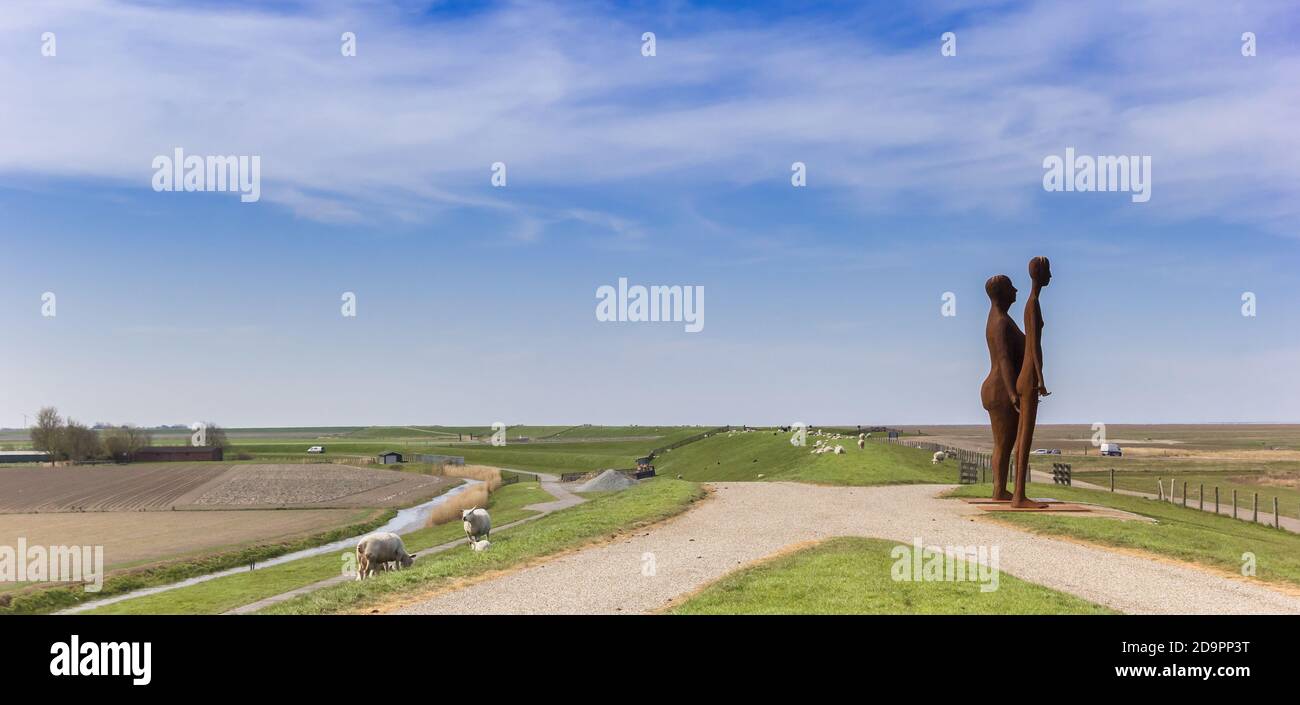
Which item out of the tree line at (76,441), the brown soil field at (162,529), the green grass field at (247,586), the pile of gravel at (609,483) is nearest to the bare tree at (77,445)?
the tree line at (76,441)

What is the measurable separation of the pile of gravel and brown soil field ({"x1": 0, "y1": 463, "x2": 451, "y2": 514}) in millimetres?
18834

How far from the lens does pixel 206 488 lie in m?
101

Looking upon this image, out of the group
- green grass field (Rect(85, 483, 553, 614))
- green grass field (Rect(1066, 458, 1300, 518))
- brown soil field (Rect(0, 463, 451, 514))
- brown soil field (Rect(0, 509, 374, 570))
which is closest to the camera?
green grass field (Rect(85, 483, 553, 614))

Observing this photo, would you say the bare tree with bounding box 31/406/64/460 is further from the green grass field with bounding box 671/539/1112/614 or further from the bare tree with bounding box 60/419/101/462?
the green grass field with bounding box 671/539/1112/614

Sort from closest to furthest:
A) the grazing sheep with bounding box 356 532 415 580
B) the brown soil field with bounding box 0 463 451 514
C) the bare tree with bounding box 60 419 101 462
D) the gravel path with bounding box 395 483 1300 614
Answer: the gravel path with bounding box 395 483 1300 614
the grazing sheep with bounding box 356 532 415 580
the brown soil field with bounding box 0 463 451 514
the bare tree with bounding box 60 419 101 462

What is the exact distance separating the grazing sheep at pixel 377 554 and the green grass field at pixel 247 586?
15.7 feet

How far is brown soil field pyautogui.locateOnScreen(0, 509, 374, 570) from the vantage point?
54.0 meters

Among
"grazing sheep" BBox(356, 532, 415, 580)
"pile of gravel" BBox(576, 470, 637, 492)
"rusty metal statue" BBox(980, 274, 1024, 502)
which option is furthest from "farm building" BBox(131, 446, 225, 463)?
"rusty metal statue" BBox(980, 274, 1024, 502)

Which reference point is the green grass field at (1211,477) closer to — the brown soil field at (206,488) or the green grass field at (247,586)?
the green grass field at (247,586)

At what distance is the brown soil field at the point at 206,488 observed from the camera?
84.9 metres
